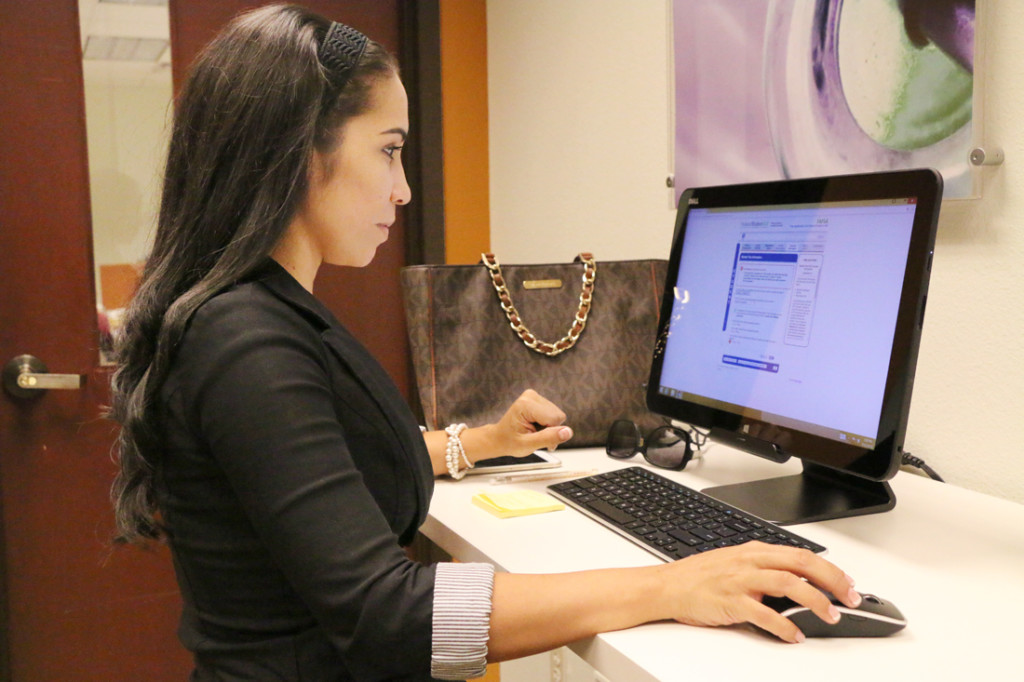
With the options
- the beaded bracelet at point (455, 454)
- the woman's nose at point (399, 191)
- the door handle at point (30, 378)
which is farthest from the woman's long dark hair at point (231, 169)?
the door handle at point (30, 378)

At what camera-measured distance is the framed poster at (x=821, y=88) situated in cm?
111

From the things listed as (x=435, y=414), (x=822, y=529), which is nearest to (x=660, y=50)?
(x=435, y=414)

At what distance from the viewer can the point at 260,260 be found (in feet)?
2.74

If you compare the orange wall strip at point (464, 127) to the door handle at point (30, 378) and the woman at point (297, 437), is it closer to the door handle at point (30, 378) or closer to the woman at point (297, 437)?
the door handle at point (30, 378)

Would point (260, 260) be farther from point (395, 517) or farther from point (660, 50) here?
point (660, 50)

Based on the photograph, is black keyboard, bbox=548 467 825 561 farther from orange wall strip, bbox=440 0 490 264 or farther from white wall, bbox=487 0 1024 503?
orange wall strip, bbox=440 0 490 264

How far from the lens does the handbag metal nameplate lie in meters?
1.42

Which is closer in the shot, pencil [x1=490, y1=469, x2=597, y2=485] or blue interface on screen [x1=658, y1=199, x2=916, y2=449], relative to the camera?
blue interface on screen [x1=658, y1=199, x2=916, y2=449]

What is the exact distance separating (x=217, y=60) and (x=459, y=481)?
662mm

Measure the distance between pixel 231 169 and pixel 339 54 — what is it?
0.54ft

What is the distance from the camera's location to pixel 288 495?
711 millimetres

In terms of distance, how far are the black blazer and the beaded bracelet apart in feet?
1.04

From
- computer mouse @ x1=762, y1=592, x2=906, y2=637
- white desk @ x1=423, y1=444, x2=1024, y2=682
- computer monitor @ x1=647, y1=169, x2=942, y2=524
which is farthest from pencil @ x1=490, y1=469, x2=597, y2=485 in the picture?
computer mouse @ x1=762, y1=592, x2=906, y2=637

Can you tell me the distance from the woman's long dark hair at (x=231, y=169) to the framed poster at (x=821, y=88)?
0.77 m
